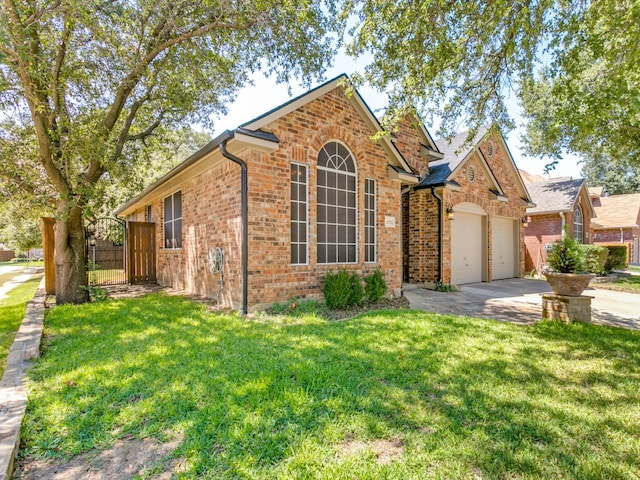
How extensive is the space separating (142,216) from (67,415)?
48.7ft

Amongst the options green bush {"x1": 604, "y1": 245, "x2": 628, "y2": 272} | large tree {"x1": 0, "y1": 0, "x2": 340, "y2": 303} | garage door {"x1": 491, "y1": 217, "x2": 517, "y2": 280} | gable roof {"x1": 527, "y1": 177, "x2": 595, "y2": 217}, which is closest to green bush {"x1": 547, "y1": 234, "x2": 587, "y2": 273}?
large tree {"x1": 0, "y1": 0, "x2": 340, "y2": 303}

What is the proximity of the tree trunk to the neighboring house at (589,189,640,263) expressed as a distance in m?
31.2

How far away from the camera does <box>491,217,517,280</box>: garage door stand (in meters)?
13.3

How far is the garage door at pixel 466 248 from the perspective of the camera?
11463 mm

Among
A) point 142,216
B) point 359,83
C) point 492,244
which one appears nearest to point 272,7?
point 359,83

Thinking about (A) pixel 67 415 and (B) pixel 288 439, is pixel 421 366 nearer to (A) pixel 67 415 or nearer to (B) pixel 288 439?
(B) pixel 288 439

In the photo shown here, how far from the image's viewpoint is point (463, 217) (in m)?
11.8

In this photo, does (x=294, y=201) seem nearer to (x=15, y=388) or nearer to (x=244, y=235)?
(x=244, y=235)

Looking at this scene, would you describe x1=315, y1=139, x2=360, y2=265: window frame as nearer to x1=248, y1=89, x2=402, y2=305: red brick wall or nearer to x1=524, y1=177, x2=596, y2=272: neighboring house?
x1=248, y1=89, x2=402, y2=305: red brick wall

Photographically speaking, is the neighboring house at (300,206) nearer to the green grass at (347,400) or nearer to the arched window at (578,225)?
the green grass at (347,400)

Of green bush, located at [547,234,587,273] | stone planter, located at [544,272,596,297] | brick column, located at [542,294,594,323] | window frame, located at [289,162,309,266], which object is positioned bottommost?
brick column, located at [542,294,594,323]

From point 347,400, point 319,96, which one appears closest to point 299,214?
point 319,96

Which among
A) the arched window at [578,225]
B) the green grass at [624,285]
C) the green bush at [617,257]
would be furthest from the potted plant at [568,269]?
the green bush at [617,257]

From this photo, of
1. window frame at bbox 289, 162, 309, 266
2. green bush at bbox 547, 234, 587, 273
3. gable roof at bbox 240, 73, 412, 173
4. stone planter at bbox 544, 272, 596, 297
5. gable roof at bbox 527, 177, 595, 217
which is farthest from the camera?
gable roof at bbox 527, 177, 595, 217
